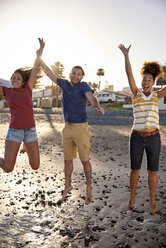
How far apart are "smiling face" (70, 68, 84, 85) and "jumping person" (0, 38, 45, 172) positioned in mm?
636

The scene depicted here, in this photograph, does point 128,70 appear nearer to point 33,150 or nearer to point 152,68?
point 152,68

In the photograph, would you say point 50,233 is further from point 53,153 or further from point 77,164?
point 53,153

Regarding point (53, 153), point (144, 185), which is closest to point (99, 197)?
point (144, 185)

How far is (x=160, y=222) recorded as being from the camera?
408 cm

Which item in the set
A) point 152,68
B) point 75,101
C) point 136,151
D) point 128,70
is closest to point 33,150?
point 75,101

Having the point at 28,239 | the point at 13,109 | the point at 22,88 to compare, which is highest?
the point at 22,88

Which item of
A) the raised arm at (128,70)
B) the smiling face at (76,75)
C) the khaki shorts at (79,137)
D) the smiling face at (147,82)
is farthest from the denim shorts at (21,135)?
the smiling face at (147,82)

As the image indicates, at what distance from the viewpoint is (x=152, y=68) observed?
155 inches

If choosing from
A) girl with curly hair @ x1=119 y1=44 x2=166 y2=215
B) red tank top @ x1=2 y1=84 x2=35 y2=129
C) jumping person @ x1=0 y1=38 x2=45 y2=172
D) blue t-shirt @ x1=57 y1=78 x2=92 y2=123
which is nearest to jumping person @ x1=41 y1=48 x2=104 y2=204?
blue t-shirt @ x1=57 y1=78 x2=92 y2=123

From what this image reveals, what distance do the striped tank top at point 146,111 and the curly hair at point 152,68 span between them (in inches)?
13.8

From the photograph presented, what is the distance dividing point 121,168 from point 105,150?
2576 mm

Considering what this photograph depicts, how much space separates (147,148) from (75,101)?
1.37 m

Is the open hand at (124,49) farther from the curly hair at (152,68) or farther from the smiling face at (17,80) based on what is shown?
the smiling face at (17,80)

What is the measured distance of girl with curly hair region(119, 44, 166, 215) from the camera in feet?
12.4
